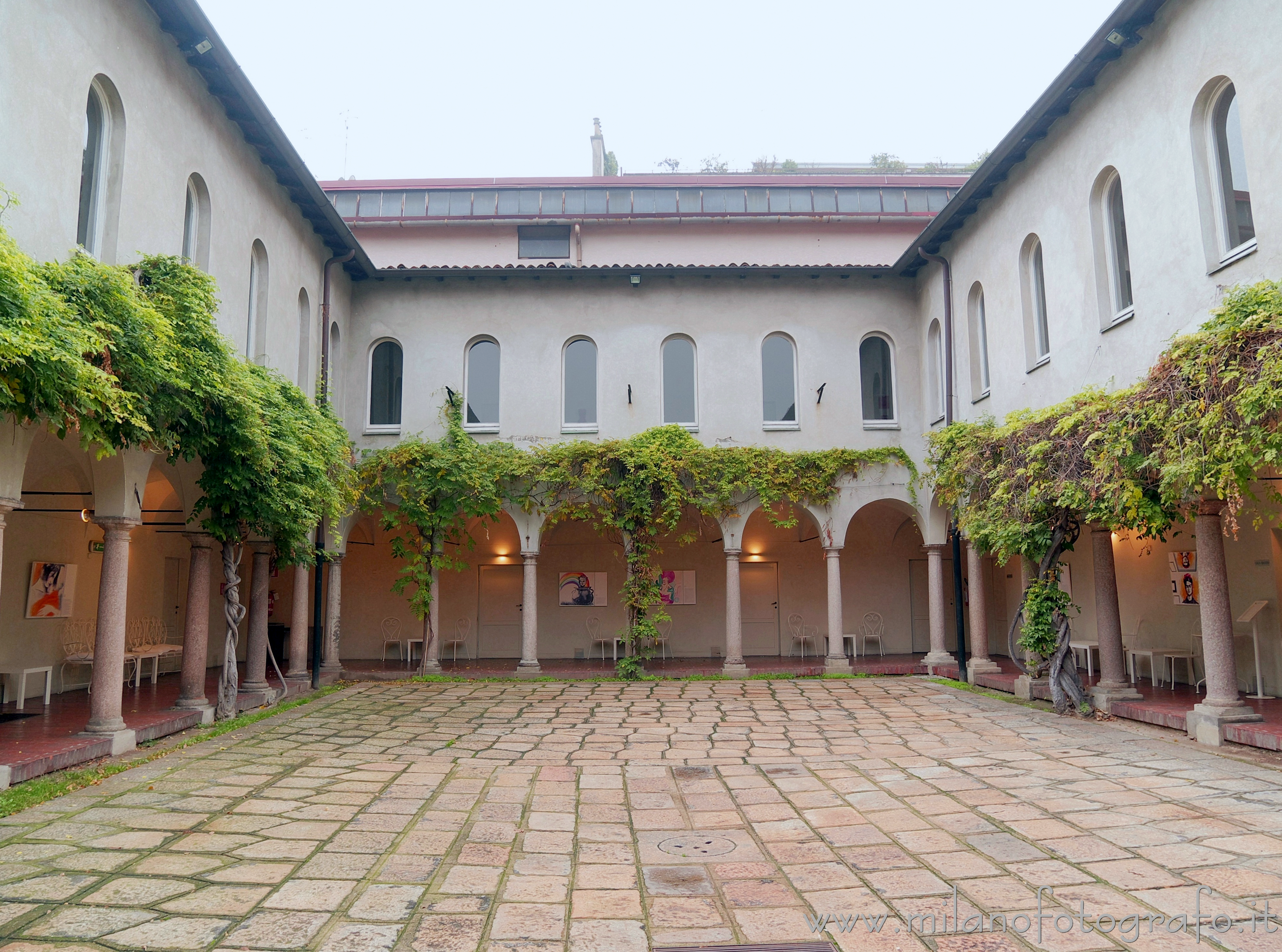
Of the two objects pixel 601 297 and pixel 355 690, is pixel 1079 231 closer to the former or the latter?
pixel 601 297

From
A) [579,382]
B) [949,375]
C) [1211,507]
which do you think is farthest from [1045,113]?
[579,382]

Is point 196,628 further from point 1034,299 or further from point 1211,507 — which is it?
point 1034,299

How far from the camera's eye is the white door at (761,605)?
63.8ft

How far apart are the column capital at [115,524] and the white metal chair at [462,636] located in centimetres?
1019

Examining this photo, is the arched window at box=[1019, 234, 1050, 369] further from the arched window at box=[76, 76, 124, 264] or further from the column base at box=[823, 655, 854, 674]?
the arched window at box=[76, 76, 124, 264]

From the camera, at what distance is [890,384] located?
17.4 m

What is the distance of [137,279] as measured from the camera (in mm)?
8562

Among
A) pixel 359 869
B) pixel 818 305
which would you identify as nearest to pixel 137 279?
pixel 359 869

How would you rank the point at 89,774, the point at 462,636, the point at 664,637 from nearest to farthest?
the point at 89,774
the point at 664,637
the point at 462,636

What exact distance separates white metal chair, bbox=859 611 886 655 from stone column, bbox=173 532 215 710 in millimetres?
13263

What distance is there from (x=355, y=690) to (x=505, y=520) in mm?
5841

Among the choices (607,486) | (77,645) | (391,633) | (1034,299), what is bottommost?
(391,633)

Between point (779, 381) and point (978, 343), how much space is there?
3902mm

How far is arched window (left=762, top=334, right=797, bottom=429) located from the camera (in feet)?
56.5
